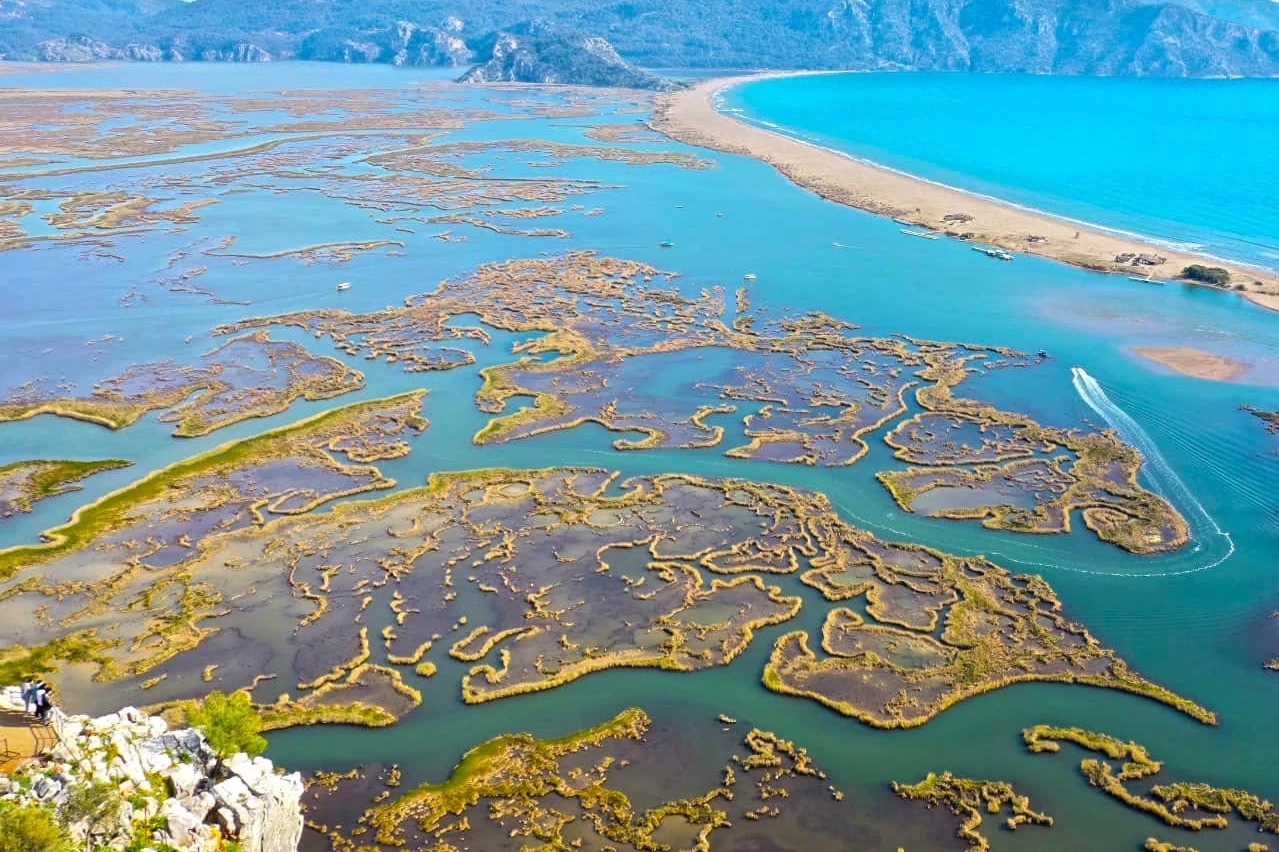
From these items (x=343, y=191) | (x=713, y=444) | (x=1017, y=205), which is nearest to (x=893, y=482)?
(x=713, y=444)

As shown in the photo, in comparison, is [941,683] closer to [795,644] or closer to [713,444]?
[795,644]

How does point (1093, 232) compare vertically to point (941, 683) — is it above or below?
above

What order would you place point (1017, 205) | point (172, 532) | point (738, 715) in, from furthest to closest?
point (1017, 205) < point (172, 532) < point (738, 715)

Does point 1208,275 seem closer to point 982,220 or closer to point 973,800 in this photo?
point 982,220

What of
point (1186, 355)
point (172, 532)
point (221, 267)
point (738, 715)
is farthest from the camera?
point (221, 267)

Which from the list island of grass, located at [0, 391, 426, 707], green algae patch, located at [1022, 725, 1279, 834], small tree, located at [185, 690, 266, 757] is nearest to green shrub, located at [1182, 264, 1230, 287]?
green algae patch, located at [1022, 725, 1279, 834]

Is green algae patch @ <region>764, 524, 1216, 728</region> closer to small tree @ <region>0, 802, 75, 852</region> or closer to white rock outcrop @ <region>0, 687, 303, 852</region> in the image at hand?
white rock outcrop @ <region>0, 687, 303, 852</region>

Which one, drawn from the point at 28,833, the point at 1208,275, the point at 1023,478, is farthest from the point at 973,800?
the point at 1208,275
